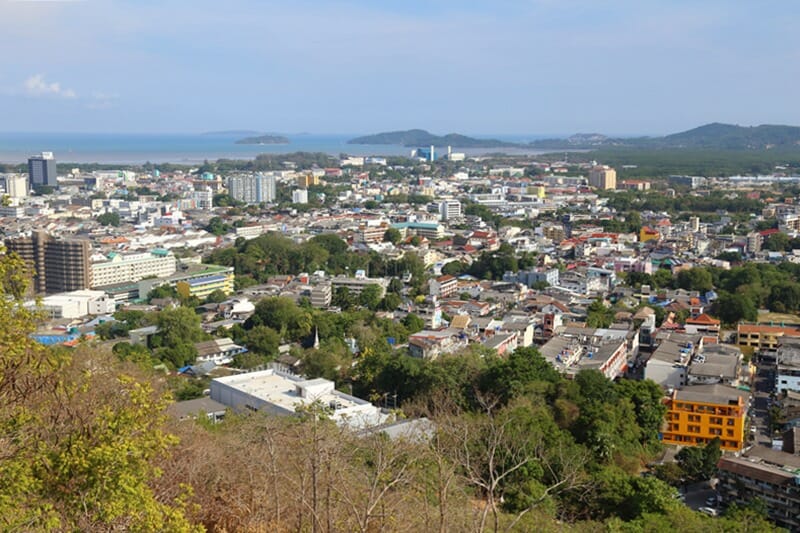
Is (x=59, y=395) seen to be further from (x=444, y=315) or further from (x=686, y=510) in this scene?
(x=444, y=315)

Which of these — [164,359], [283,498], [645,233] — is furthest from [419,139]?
[283,498]

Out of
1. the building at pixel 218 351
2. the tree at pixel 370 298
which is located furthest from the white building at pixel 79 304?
the tree at pixel 370 298

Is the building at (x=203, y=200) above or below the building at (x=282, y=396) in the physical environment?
above

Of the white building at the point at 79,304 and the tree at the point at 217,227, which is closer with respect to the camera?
the white building at the point at 79,304

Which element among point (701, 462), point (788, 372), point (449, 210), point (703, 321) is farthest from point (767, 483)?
point (449, 210)

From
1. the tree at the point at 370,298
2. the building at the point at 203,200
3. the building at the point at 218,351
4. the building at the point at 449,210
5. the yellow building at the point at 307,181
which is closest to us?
the building at the point at 218,351

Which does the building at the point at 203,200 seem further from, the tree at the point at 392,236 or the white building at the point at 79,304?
the white building at the point at 79,304

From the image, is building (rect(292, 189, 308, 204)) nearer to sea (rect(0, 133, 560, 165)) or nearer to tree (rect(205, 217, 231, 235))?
tree (rect(205, 217, 231, 235))
